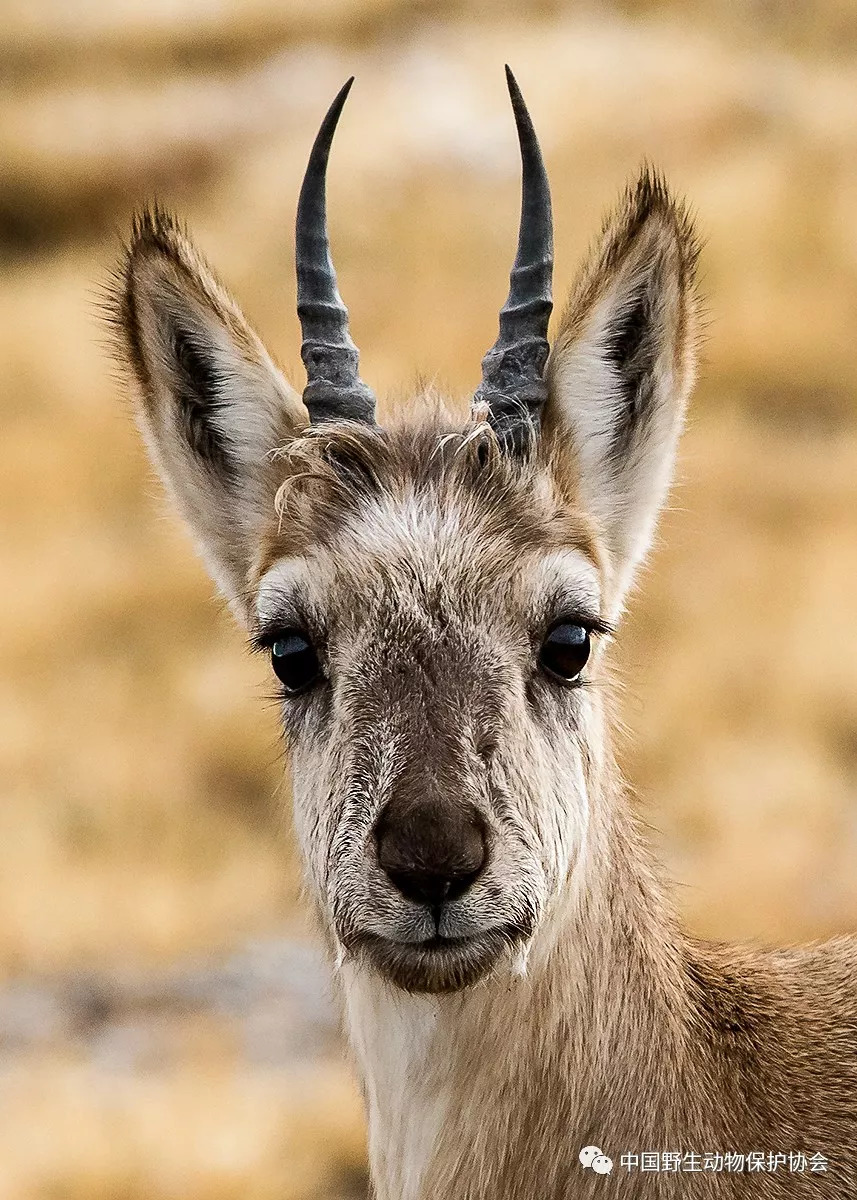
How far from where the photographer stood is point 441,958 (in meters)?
5.04

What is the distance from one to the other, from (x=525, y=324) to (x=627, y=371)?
0.59 meters

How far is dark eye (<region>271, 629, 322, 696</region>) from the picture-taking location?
5797 mm

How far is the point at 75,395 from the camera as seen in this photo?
116ft

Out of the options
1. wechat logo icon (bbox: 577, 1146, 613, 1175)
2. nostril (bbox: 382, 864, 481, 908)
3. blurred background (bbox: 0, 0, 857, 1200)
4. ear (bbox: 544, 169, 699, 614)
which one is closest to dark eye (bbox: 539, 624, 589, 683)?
ear (bbox: 544, 169, 699, 614)

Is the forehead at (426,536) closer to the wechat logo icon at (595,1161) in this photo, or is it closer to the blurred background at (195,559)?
the blurred background at (195,559)

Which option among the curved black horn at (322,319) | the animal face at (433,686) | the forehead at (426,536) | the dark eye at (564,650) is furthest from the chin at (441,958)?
the curved black horn at (322,319)

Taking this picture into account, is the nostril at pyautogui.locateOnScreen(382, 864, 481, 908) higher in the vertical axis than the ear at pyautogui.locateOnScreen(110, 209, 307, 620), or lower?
lower

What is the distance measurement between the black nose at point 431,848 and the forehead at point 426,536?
84cm

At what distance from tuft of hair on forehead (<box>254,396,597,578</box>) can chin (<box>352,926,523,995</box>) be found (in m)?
1.52

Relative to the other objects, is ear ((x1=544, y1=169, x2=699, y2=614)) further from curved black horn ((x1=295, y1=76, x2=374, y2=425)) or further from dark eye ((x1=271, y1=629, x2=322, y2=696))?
dark eye ((x1=271, y1=629, x2=322, y2=696))

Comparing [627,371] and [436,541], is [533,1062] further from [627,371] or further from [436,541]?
[627,371]

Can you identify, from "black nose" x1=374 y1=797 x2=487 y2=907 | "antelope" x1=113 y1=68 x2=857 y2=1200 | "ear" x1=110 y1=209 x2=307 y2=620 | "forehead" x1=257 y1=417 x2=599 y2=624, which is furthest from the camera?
"ear" x1=110 y1=209 x2=307 y2=620

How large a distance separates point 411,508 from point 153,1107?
409 inches

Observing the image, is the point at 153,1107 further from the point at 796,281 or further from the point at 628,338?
the point at 796,281
